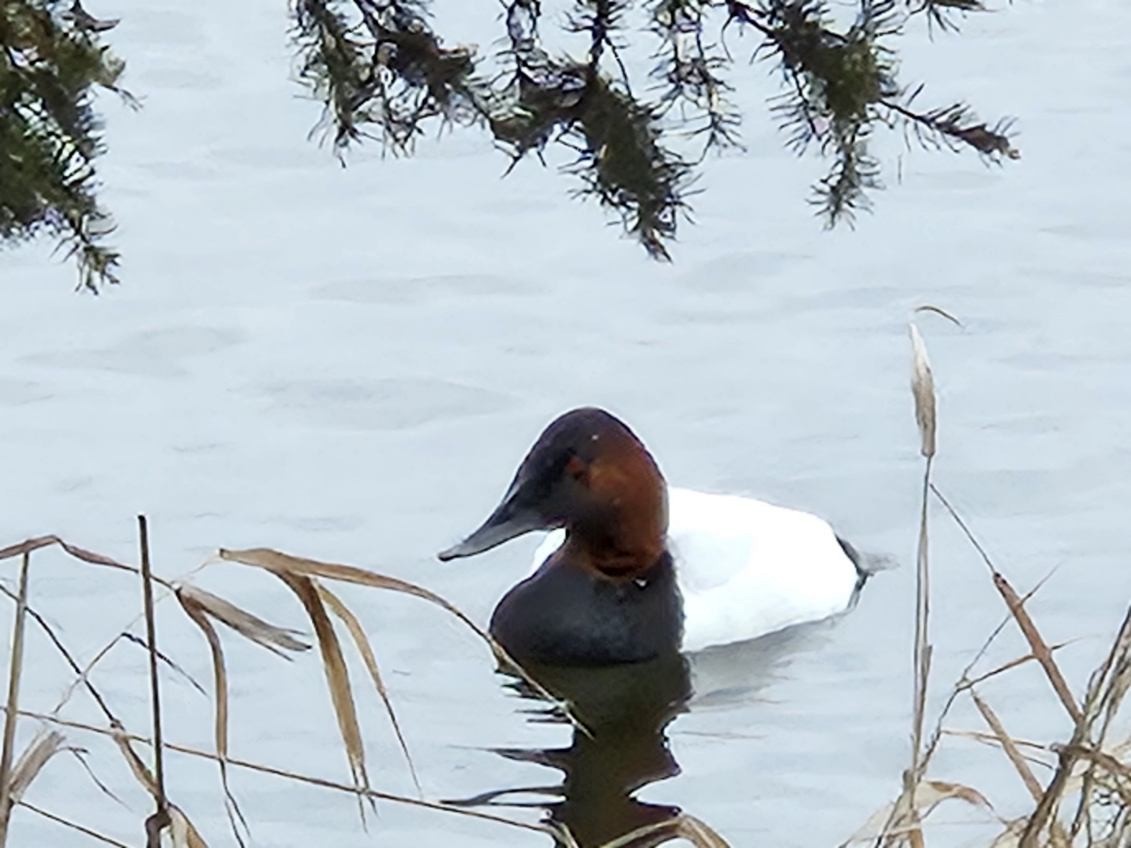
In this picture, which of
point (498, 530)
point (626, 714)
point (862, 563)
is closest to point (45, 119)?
point (498, 530)

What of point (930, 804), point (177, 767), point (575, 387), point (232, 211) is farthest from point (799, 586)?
point (930, 804)

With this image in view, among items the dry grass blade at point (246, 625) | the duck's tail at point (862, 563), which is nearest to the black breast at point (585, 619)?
the duck's tail at point (862, 563)

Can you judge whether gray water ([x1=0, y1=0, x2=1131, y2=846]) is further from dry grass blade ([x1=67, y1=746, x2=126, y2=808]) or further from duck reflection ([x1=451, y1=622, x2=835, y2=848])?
dry grass blade ([x1=67, y1=746, x2=126, y2=808])

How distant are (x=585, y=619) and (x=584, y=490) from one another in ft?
0.88

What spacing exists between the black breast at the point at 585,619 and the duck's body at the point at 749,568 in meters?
0.05

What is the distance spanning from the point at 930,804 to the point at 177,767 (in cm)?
221

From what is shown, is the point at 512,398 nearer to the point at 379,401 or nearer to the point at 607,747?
the point at 379,401

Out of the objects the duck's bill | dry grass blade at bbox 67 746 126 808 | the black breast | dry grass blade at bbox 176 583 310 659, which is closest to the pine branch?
the duck's bill

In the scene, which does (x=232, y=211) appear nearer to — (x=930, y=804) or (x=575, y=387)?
(x=575, y=387)

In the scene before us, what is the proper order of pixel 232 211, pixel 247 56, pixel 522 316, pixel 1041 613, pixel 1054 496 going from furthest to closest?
pixel 247 56
pixel 232 211
pixel 522 316
pixel 1054 496
pixel 1041 613

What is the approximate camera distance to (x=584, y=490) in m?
6.07

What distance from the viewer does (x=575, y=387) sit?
6855 millimetres

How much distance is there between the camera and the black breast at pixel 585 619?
6.01 metres

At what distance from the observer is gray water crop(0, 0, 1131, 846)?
17.5 ft
